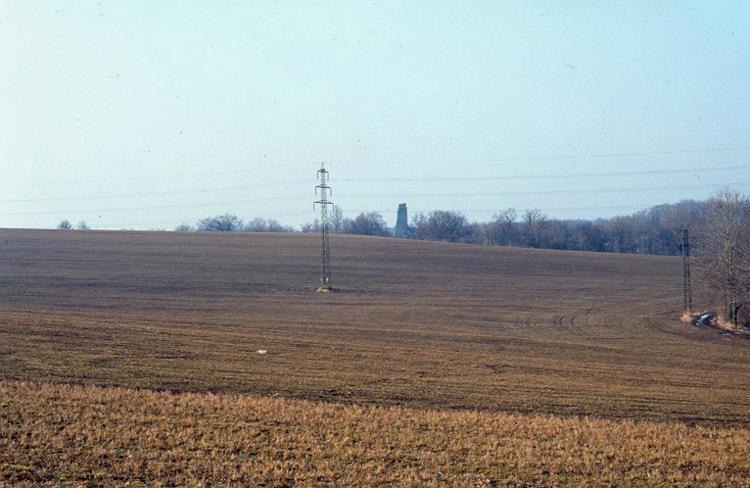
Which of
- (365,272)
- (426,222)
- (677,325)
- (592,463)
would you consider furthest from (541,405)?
(426,222)

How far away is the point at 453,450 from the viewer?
11.6 meters

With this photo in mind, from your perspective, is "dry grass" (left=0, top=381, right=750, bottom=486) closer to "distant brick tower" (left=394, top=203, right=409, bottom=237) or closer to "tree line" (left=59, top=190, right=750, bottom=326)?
"tree line" (left=59, top=190, right=750, bottom=326)

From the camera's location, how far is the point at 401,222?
186375 mm

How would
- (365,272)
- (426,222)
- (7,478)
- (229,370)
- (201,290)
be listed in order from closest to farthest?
1. (7,478)
2. (229,370)
3. (201,290)
4. (365,272)
5. (426,222)

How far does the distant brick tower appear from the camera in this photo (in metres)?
172

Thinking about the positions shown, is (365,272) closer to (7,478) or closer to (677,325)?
(677,325)

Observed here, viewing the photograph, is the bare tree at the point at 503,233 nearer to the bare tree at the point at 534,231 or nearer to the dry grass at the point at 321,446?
the bare tree at the point at 534,231

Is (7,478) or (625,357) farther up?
(7,478)

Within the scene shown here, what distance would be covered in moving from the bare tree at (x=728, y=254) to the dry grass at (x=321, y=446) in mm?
38519

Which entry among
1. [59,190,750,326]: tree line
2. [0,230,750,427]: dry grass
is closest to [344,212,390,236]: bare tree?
[59,190,750,326]: tree line

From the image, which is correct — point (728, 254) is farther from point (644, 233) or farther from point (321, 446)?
point (644, 233)

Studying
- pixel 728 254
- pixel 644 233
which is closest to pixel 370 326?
pixel 728 254

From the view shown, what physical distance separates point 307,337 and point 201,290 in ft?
89.3

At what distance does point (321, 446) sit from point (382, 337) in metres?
22.4
